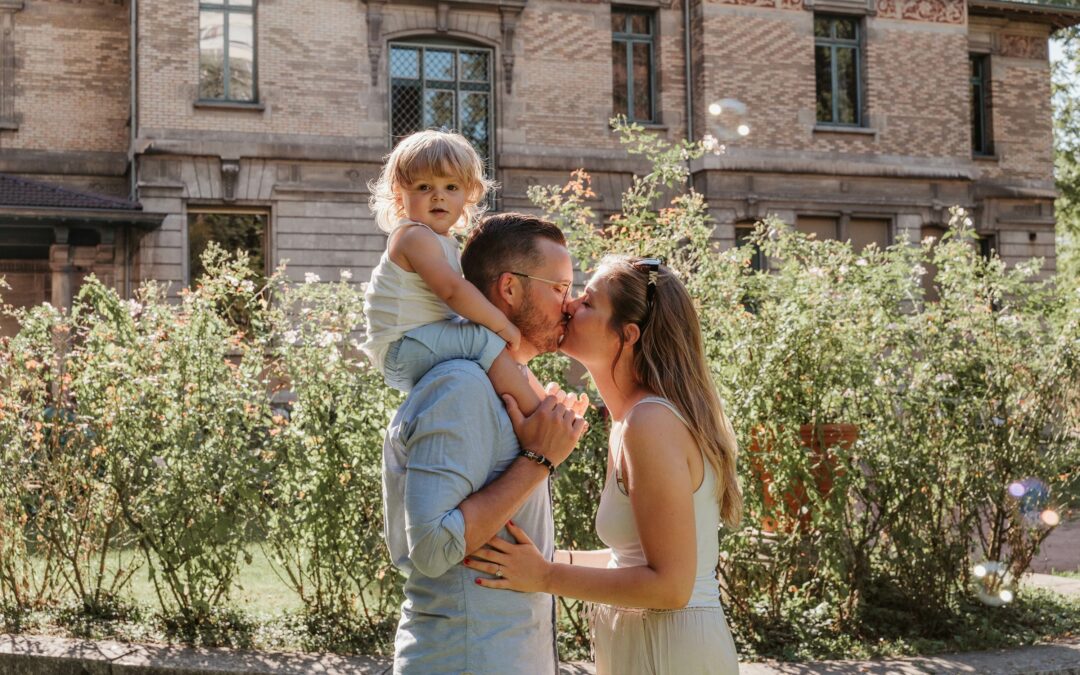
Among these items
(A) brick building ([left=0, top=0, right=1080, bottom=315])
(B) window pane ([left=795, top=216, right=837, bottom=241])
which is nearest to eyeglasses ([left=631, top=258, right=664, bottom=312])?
(A) brick building ([left=0, top=0, right=1080, bottom=315])

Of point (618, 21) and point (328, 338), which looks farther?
point (618, 21)

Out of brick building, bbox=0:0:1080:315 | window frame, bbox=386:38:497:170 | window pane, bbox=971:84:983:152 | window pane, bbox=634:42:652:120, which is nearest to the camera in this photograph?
brick building, bbox=0:0:1080:315

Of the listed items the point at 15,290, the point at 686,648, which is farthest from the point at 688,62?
the point at 686,648

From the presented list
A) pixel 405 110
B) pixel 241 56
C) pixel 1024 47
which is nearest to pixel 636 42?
pixel 405 110

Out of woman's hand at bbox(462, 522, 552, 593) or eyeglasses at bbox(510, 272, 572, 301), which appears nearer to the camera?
woman's hand at bbox(462, 522, 552, 593)

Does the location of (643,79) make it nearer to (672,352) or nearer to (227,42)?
(227,42)

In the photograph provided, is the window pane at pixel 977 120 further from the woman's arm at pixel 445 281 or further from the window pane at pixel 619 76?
the woman's arm at pixel 445 281

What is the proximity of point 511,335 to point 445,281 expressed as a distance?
0.71 feet

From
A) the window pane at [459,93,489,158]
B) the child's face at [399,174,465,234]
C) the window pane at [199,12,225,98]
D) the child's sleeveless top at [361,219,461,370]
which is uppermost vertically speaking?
the window pane at [199,12,225,98]

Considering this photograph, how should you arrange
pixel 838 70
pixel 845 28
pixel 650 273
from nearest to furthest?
pixel 650 273 < pixel 838 70 < pixel 845 28

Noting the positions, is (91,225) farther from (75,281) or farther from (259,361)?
(259,361)

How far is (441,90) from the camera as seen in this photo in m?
21.1

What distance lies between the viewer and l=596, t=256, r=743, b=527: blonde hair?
2.58 meters

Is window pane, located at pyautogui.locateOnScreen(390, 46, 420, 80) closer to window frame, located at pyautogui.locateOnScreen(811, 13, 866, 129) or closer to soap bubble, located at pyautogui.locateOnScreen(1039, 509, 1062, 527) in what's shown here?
window frame, located at pyautogui.locateOnScreen(811, 13, 866, 129)
